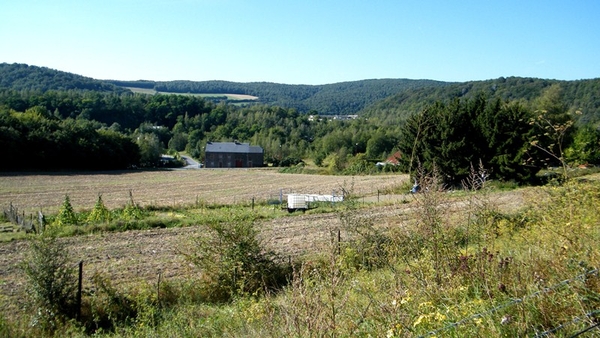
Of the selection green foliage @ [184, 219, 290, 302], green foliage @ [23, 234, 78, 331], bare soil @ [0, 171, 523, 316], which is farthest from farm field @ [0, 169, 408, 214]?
green foliage @ [23, 234, 78, 331]

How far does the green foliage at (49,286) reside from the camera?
28.5ft

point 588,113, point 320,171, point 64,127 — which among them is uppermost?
point 588,113

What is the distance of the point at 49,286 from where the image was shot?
8.90 m

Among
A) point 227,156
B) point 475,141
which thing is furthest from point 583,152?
point 227,156

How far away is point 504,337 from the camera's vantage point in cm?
342

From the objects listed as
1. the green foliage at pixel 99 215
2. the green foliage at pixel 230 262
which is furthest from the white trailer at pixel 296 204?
the green foliage at pixel 230 262

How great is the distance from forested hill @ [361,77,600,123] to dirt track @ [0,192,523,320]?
20669mm

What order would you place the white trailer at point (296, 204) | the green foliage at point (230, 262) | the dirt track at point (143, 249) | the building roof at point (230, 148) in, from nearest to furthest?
the green foliage at point (230, 262) < the dirt track at point (143, 249) < the white trailer at point (296, 204) < the building roof at point (230, 148)

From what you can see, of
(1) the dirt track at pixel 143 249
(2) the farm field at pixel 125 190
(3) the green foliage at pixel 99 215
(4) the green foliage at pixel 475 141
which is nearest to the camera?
(1) the dirt track at pixel 143 249

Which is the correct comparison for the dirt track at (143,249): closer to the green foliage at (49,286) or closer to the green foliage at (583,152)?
the green foliage at (49,286)

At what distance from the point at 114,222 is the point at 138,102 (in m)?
136

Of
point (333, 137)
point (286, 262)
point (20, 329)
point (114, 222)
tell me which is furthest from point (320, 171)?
point (20, 329)

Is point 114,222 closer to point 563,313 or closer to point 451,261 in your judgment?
point 451,261

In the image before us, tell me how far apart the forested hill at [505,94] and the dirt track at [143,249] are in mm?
20669
